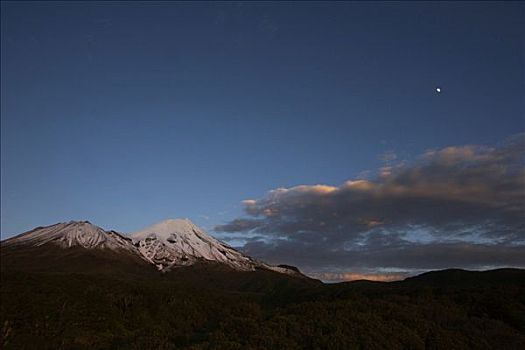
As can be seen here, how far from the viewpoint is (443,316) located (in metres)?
18.2

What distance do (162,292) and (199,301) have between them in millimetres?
5235

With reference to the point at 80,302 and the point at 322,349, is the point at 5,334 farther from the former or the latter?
the point at 322,349

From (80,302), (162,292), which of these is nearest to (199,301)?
(162,292)

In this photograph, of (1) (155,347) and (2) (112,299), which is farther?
(2) (112,299)

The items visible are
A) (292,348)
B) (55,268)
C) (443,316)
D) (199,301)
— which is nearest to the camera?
(292,348)

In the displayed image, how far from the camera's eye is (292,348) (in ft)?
42.9

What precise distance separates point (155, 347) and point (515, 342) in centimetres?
1143

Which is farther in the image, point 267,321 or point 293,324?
point 267,321

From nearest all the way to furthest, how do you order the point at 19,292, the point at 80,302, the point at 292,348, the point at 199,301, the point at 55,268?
the point at 292,348, the point at 80,302, the point at 19,292, the point at 199,301, the point at 55,268

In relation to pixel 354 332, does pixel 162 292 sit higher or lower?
higher

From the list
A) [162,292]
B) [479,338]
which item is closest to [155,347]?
[479,338]

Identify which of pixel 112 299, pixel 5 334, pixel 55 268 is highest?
pixel 55 268

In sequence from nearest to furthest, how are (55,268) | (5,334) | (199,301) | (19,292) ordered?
(5,334) → (19,292) → (199,301) → (55,268)

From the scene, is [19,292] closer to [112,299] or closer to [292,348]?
[112,299]
